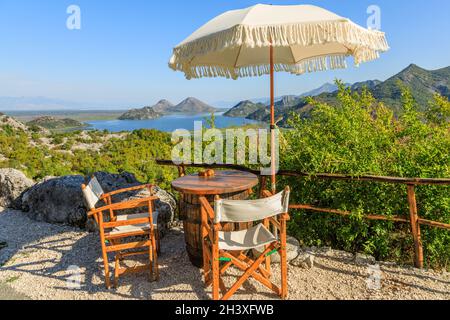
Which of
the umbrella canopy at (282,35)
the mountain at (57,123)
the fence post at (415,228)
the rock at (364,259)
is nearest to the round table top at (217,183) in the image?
the umbrella canopy at (282,35)

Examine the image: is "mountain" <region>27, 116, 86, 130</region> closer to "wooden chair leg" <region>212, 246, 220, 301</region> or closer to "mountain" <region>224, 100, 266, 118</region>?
"mountain" <region>224, 100, 266, 118</region>

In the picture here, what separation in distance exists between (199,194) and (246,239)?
2.09 feet

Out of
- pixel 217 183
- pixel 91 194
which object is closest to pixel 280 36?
pixel 217 183

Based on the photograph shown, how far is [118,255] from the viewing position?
3.35 metres

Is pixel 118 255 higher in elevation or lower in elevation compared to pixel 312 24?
lower

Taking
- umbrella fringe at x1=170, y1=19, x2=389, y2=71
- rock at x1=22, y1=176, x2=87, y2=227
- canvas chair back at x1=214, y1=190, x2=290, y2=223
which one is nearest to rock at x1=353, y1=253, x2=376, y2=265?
canvas chair back at x1=214, y1=190, x2=290, y2=223

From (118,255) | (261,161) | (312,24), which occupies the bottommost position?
(118,255)

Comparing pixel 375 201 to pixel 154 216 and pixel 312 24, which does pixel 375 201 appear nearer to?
pixel 312 24

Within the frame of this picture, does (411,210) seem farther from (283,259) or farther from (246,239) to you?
(246,239)

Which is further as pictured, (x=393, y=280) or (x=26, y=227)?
(x=26, y=227)

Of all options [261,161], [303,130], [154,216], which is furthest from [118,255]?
[303,130]

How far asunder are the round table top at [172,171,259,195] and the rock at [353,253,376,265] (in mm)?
1446

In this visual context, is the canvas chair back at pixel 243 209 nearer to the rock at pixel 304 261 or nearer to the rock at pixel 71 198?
the rock at pixel 304 261
